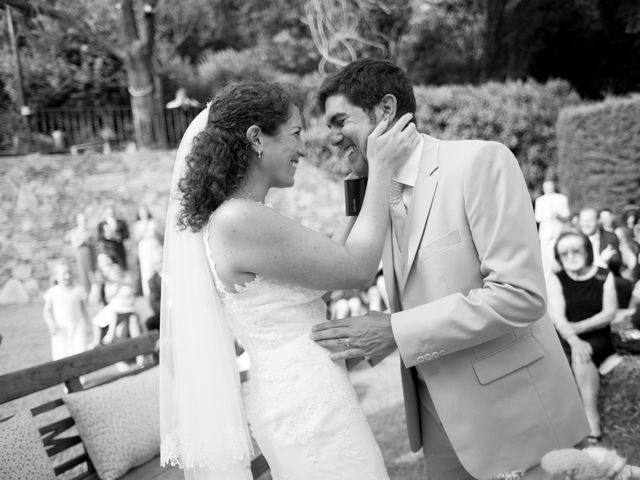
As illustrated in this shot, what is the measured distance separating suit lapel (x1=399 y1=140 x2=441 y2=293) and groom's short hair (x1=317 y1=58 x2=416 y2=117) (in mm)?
304

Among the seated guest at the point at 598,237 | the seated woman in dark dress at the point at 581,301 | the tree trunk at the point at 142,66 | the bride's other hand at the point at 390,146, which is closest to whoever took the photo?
the bride's other hand at the point at 390,146

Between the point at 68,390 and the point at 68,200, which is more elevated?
the point at 68,200

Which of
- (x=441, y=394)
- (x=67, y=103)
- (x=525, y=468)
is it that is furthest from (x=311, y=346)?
(x=67, y=103)

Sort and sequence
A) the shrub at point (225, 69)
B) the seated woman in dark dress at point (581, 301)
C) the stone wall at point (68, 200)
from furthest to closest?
the shrub at point (225, 69) → the stone wall at point (68, 200) → the seated woman in dark dress at point (581, 301)

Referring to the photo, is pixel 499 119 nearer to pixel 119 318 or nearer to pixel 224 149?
pixel 119 318

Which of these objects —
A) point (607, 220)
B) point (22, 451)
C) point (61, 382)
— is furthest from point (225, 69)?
point (22, 451)

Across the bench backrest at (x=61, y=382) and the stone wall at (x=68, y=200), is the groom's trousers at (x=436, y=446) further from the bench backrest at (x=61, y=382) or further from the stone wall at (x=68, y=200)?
the stone wall at (x=68, y=200)

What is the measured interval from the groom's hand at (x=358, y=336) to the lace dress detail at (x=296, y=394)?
0.09 metres

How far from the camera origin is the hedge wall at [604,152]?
559 inches

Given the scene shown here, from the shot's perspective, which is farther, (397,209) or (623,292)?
(623,292)

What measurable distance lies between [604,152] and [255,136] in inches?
540

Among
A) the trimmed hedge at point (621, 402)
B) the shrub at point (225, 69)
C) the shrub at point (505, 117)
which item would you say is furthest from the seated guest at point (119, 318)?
the shrub at point (225, 69)

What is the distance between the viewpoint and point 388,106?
255 centimetres

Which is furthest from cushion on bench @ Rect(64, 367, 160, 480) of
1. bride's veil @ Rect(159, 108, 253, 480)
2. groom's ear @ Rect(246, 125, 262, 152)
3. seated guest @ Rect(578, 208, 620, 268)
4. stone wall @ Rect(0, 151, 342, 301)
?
stone wall @ Rect(0, 151, 342, 301)
